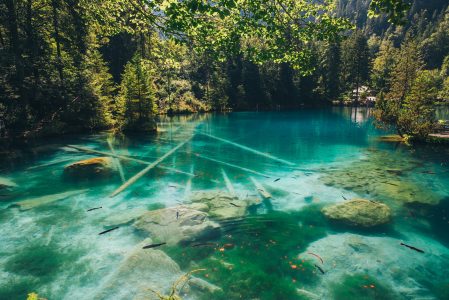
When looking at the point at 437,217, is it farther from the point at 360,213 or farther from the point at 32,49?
the point at 32,49

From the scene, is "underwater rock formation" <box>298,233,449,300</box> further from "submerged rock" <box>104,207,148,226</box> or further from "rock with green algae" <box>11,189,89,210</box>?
"rock with green algae" <box>11,189,89,210</box>

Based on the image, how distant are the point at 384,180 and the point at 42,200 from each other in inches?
779

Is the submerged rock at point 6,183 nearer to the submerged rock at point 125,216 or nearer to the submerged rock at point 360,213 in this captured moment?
the submerged rock at point 125,216

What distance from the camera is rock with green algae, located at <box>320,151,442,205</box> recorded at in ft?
49.1

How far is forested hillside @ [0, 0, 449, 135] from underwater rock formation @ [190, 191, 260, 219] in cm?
647

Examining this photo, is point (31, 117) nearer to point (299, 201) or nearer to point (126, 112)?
point (126, 112)

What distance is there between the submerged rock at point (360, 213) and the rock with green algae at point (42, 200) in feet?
43.6

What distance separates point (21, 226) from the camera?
11727mm

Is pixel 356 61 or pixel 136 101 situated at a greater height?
pixel 356 61

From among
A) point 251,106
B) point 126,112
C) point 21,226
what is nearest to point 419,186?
point 21,226

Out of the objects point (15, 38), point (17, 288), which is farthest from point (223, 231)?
point (15, 38)

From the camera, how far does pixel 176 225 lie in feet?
37.0

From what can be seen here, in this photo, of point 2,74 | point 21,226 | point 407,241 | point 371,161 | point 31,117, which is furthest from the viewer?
point 31,117

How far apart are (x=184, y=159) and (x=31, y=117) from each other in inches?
768
